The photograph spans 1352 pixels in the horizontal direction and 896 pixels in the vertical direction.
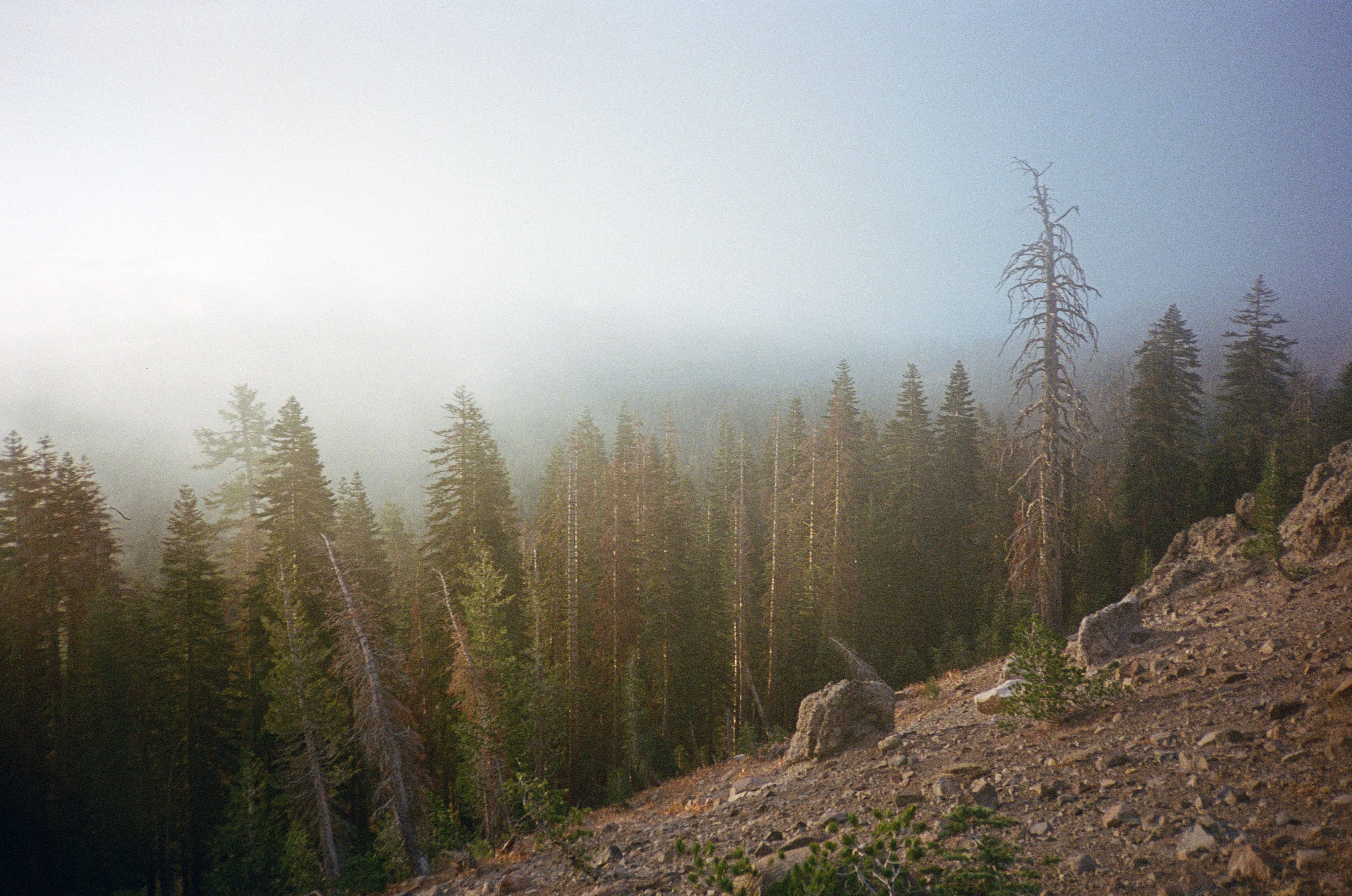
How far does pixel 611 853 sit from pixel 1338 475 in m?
16.9

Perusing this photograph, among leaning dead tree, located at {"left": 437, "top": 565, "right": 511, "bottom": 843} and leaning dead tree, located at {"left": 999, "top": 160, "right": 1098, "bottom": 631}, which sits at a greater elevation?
leaning dead tree, located at {"left": 999, "top": 160, "right": 1098, "bottom": 631}

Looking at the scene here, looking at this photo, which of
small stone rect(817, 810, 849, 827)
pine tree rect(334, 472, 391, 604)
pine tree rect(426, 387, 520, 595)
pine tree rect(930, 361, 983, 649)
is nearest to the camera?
small stone rect(817, 810, 849, 827)

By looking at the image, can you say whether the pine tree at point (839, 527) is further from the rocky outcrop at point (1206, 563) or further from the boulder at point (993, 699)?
the boulder at point (993, 699)

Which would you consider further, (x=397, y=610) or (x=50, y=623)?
(x=397, y=610)

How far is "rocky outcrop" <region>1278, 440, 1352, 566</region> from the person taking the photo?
11641 mm

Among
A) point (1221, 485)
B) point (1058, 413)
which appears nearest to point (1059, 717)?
point (1058, 413)

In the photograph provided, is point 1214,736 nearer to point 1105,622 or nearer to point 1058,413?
point 1105,622

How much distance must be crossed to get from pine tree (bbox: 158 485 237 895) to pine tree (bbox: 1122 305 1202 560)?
4339 centimetres

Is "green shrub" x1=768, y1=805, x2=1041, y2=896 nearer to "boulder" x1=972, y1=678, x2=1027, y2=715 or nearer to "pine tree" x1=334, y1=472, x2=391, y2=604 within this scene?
"boulder" x1=972, y1=678, x2=1027, y2=715

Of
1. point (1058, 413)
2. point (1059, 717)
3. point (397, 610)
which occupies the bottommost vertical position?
point (397, 610)

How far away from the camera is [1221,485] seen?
102 feet

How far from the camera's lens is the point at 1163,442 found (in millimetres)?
31547

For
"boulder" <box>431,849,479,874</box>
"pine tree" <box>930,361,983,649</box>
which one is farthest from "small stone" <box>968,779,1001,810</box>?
"pine tree" <box>930,361,983,649</box>

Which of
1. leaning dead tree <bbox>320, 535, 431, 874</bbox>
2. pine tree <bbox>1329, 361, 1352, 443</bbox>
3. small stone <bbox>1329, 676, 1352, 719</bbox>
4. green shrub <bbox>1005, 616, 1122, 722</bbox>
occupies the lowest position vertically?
leaning dead tree <bbox>320, 535, 431, 874</bbox>
